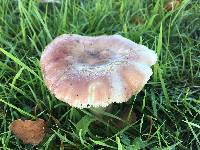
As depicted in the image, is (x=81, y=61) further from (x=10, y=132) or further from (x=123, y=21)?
(x=123, y=21)

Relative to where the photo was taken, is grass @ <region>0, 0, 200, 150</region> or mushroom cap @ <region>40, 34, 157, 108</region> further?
grass @ <region>0, 0, 200, 150</region>

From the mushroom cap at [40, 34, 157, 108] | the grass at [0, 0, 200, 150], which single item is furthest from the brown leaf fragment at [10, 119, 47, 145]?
the mushroom cap at [40, 34, 157, 108]

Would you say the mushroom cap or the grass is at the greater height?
the mushroom cap

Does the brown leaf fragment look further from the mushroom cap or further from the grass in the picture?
the mushroom cap

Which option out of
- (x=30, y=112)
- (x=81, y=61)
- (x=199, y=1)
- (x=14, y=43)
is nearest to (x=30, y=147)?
(x=30, y=112)

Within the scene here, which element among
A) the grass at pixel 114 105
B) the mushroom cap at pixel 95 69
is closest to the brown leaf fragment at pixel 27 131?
the grass at pixel 114 105

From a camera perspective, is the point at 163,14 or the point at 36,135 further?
the point at 163,14
